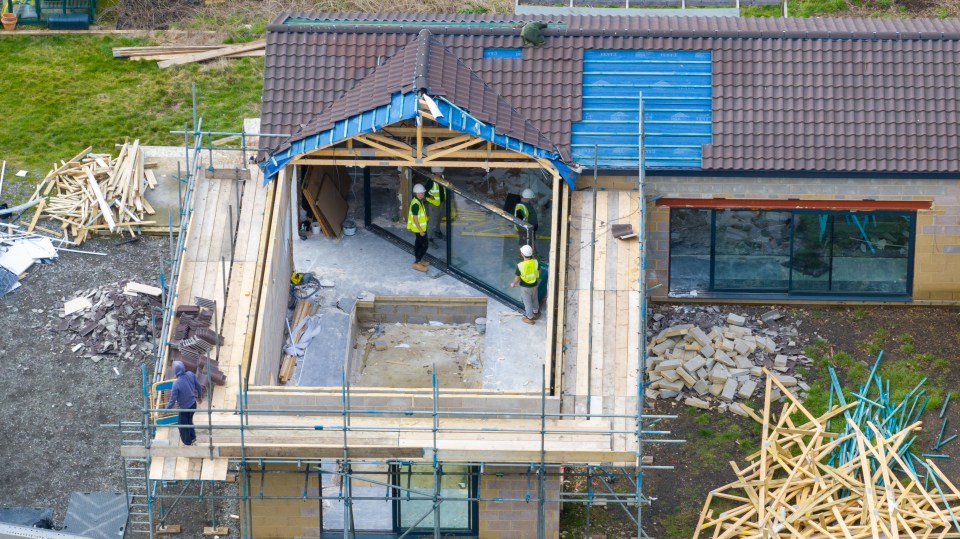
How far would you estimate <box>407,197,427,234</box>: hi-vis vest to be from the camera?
35.7m

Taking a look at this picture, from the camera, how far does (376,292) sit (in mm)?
35938

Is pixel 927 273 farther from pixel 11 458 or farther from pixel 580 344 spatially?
pixel 11 458

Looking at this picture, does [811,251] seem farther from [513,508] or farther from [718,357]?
[513,508]

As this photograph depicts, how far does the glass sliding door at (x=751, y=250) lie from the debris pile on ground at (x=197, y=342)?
33.9 feet

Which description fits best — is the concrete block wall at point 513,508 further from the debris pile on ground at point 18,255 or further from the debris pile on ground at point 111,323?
the debris pile on ground at point 18,255

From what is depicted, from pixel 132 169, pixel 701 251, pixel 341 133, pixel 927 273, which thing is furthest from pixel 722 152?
pixel 132 169

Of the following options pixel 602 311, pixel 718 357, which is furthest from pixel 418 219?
pixel 718 357

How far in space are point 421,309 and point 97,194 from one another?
29.6 feet

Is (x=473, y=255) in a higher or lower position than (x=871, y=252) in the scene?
lower

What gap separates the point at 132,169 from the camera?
41.5m

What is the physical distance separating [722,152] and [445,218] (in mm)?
5294

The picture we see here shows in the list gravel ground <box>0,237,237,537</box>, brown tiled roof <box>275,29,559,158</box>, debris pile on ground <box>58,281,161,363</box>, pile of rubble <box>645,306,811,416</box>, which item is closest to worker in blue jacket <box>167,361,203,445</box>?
gravel ground <box>0,237,237,537</box>

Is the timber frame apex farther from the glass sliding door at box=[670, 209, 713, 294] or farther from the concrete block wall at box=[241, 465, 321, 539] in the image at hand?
the concrete block wall at box=[241, 465, 321, 539]

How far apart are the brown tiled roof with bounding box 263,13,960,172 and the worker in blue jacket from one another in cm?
653
